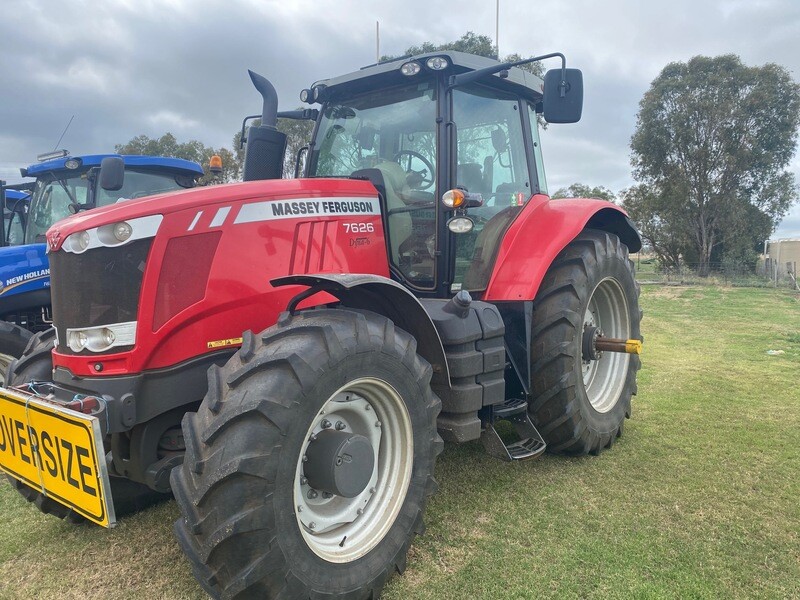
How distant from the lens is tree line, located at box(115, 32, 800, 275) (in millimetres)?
22531

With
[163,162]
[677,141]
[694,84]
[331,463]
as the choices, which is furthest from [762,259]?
[331,463]

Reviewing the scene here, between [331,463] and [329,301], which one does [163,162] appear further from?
[331,463]

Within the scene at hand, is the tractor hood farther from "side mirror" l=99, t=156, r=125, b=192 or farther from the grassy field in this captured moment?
"side mirror" l=99, t=156, r=125, b=192

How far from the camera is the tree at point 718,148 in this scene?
22.5m

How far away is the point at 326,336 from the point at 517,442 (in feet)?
5.48

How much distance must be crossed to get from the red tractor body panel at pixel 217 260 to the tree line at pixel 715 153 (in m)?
21.1

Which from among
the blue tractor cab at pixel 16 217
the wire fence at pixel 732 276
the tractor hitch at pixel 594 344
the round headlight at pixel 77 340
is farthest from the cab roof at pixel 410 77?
the wire fence at pixel 732 276

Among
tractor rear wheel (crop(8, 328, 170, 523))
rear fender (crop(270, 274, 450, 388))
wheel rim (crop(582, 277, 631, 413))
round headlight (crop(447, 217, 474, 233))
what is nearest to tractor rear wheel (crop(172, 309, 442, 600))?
rear fender (crop(270, 274, 450, 388))

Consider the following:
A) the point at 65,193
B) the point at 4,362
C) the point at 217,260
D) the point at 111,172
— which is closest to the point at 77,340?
the point at 217,260

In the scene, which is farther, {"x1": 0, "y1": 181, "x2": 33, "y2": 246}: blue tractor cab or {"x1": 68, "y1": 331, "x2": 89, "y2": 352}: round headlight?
{"x1": 0, "y1": 181, "x2": 33, "y2": 246}: blue tractor cab

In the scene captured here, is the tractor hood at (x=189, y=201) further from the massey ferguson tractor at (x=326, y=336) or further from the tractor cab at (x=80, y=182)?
the tractor cab at (x=80, y=182)

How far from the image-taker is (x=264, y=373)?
6.69 feet

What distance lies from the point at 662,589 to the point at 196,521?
1.84 meters

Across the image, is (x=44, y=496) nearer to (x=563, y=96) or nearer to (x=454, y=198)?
(x=454, y=198)
